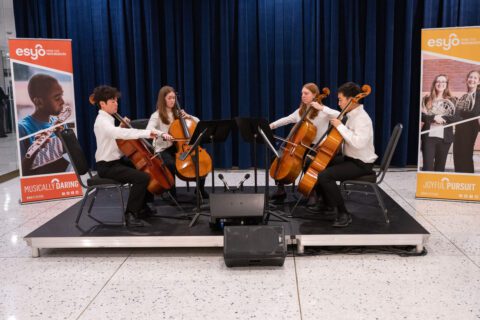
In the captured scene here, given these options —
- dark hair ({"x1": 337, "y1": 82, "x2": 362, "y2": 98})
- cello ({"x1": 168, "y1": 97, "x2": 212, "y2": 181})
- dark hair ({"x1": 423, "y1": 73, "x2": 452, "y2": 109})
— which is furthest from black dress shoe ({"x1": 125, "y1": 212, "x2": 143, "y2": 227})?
dark hair ({"x1": 423, "y1": 73, "x2": 452, "y2": 109})

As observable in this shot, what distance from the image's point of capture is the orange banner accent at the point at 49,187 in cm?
496

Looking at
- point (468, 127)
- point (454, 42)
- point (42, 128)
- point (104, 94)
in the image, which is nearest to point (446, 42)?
point (454, 42)

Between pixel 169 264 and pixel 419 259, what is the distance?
1670 mm

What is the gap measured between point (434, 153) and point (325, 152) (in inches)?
65.2

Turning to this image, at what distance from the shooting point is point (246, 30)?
6211 mm

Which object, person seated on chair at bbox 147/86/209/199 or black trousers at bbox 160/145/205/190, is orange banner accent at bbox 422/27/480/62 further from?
black trousers at bbox 160/145/205/190

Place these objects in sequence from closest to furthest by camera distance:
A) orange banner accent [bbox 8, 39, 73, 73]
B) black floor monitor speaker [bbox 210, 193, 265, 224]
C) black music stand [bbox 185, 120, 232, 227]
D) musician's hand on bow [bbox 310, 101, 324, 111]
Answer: black floor monitor speaker [bbox 210, 193, 265, 224]
black music stand [bbox 185, 120, 232, 227]
musician's hand on bow [bbox 310, 101, 324, 111]
orange banner accent [bbox 8, 39, 73, 73]

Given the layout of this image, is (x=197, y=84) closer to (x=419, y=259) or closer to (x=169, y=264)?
(x=169, y=264)

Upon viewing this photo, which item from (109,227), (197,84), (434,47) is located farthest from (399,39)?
(109,227)

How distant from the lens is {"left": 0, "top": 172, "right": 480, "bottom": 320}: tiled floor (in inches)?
103

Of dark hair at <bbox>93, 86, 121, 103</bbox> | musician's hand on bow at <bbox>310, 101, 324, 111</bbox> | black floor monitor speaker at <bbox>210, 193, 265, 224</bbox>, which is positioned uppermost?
dark hair at <bbox>93, 86, 121, 103</bbox>

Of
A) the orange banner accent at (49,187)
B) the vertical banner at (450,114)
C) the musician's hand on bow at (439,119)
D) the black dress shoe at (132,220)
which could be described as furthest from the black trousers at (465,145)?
the orange banner accent at (49,187)

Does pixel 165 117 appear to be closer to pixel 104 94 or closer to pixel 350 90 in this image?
pixel 104 94

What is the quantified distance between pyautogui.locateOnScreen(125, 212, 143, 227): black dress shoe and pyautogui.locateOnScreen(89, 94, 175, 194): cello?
276 millimetres
